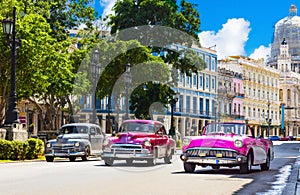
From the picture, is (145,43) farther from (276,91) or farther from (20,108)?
(276,91)

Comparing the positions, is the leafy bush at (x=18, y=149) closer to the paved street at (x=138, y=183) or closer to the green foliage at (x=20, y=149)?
the green foliage at (x=20, y=149)

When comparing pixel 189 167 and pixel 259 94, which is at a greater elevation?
pixel 259 94

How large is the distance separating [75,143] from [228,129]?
8.13 m

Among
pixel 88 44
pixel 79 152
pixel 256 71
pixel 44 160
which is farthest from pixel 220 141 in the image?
pixel 256 71

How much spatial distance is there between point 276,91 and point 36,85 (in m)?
93.6

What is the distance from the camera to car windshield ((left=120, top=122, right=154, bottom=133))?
2247cm

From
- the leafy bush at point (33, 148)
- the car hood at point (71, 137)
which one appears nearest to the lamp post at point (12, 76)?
the leafy bush at point (33, 148)

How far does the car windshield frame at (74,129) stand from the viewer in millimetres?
26703

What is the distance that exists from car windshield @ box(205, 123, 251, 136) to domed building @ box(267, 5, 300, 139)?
103 metres

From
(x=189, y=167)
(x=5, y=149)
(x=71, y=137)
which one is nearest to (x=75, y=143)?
(x=71, y=137)

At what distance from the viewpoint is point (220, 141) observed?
17.9 m

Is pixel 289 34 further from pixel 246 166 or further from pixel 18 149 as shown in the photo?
pixel 246 166

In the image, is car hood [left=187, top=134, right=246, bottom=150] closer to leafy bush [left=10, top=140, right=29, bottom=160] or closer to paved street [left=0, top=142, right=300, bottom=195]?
paved street [left=0, top=142, right=300, bottom=195]

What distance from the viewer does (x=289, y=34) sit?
14225 centimetres
